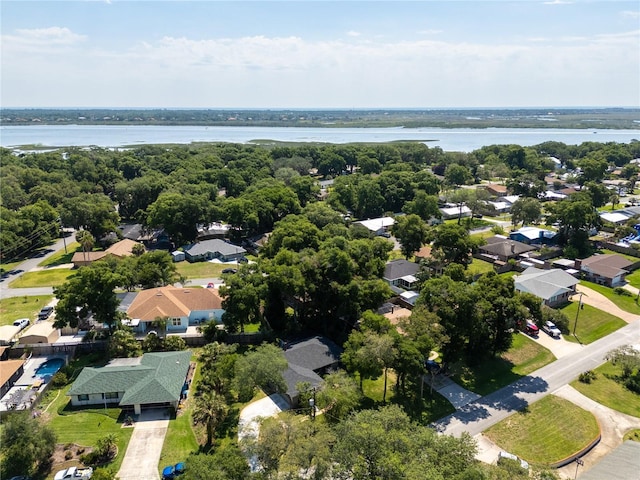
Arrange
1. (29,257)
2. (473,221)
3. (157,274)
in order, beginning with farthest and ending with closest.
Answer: (473,221) → (29,257) → (157,274)

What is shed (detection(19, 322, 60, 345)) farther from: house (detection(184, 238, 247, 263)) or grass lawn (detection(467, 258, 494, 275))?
grass lawn (detection(467, 258, 494, 275))

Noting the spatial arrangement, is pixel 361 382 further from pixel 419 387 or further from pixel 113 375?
pixel 113 375

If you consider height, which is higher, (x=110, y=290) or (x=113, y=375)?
(x=110, y=290)

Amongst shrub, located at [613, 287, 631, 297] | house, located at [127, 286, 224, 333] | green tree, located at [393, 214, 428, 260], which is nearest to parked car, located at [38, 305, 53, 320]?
house, located at [127, 286, 224, 333]

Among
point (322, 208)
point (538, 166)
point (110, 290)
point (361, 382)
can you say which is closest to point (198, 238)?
point (322, 208)

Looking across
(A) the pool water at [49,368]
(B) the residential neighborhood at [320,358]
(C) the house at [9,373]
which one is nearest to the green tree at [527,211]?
(B) the residential neighborhood at [320,358]

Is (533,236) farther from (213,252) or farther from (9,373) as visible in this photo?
(9,373)
